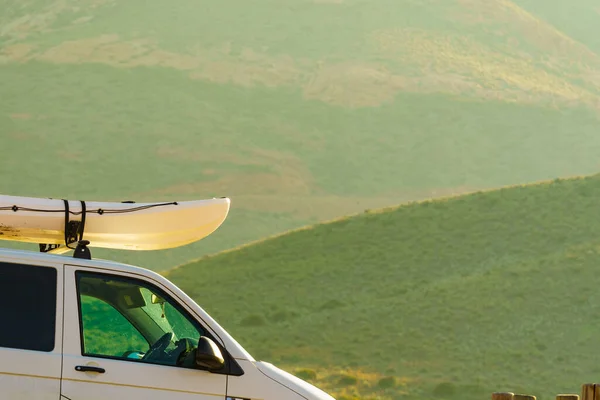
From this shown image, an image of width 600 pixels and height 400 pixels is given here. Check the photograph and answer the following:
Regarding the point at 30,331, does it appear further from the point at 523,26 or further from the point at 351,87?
the point at 523,26

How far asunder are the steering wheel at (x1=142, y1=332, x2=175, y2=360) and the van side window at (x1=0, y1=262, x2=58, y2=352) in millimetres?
645

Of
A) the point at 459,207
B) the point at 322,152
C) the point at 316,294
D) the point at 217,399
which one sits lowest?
the point at 217,399

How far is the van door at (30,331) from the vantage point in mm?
6609

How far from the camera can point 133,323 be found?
736 cm

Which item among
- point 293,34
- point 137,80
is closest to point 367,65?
point 293,34

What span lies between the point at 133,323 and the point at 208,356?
2.68 ft

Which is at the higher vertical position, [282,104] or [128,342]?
[282,104]

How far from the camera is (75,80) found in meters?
152

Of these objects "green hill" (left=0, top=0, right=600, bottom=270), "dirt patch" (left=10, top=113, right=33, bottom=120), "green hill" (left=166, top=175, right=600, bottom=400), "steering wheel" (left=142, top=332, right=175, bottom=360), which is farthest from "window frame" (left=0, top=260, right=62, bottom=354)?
"dirt patch" (left=10, top=113, right=33, bottom=120)

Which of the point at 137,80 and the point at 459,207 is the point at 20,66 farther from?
the point at 459,207

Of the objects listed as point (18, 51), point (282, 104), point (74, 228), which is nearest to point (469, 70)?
point (282, 104)

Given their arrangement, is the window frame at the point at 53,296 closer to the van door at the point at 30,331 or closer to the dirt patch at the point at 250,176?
the van door at the point at 30,331

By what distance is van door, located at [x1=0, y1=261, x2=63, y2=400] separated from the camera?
21.7ft

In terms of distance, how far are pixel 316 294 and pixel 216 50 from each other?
96423mm
